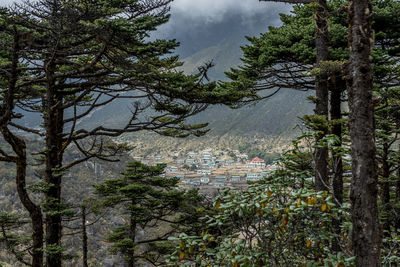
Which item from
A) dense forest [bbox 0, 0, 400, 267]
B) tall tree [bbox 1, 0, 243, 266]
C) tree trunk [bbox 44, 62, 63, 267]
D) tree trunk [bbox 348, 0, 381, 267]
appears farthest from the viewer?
tree trunk [bbox 44, 62, 63, 267]

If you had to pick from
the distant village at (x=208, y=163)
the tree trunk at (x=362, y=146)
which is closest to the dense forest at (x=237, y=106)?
the tree trunk at (x=362, y=146)

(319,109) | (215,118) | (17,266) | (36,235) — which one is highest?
(215,118)

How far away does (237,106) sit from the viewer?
7.72 metres

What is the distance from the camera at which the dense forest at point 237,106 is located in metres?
2.28

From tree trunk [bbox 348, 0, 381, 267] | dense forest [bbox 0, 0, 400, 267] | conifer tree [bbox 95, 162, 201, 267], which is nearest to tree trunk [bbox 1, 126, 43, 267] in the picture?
dense forest [bbox 0, 0, 400, 267]

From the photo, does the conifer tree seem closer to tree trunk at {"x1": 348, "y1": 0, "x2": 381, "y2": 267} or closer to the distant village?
tree trunk at {"x1": 348, "y1": 0, "x2": 381, "y2": 267}

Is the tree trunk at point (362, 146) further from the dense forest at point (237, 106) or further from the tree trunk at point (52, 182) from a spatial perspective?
the tree trunk at point (52, 182)

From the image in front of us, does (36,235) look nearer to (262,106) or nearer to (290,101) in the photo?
(290,101)

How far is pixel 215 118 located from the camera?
9338cm

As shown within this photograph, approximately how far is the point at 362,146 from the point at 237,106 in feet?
18.3

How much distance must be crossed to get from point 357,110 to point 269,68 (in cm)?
517

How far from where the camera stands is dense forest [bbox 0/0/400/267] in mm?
2281

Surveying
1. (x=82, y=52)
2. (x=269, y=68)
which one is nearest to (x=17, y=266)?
(x=82, y=52)

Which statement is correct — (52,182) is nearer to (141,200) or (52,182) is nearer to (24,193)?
(24,193)
